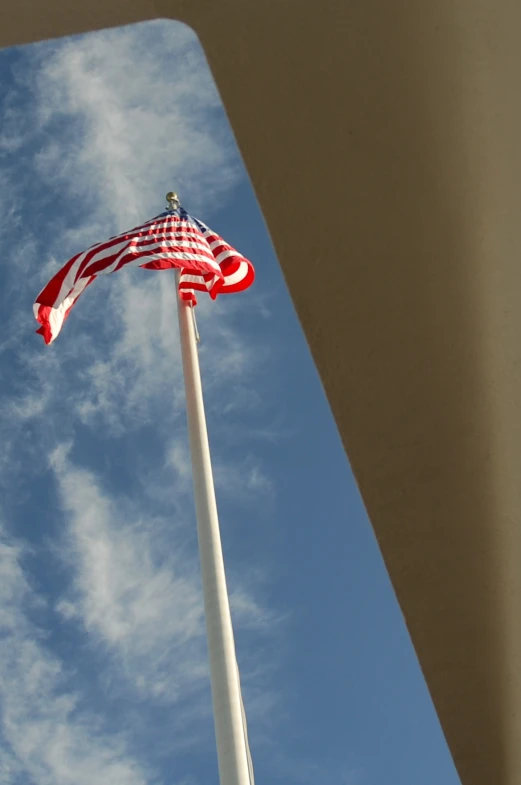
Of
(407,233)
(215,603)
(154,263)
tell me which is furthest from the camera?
(154,263)

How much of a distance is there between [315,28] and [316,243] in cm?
43

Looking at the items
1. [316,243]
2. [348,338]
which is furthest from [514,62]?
[348,338]

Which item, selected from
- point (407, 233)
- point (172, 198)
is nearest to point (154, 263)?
point (172, 198)

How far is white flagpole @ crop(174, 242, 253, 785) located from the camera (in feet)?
31.4

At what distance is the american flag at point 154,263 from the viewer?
13102mm

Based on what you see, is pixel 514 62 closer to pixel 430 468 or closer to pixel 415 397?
pixel 415 397

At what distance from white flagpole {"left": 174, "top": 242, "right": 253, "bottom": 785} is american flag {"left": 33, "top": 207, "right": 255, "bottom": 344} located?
2.89 feet

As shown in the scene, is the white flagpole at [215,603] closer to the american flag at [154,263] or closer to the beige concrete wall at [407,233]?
the american flag at [154,263]

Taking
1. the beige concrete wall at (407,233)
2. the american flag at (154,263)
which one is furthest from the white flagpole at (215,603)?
the beige concrete wall at (407,233)

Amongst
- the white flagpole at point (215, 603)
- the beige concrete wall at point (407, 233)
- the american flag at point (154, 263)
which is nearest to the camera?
the beige concrete wall at point (407, 233)

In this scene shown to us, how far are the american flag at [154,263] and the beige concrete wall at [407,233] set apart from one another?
10968mm

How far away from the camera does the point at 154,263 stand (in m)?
13.2

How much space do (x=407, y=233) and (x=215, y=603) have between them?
909cm

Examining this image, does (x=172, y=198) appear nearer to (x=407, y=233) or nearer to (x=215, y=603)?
(x=215, y=603)
